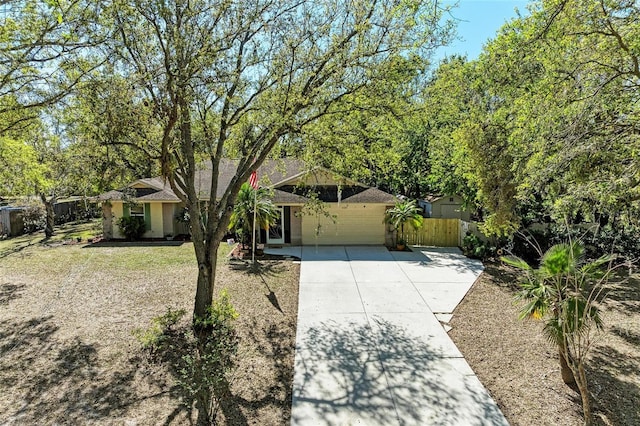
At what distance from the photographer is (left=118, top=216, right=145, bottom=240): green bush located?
19500 mm

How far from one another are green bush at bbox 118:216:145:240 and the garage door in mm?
8764

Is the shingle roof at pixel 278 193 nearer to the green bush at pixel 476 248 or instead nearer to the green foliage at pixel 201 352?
the green bush at pixel 476 248

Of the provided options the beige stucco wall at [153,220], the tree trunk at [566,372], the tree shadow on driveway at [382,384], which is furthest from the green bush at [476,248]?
the beige stucco wall at [153,220]

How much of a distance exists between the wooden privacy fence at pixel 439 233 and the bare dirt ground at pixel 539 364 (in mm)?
7870

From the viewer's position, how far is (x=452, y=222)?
60.8 ft

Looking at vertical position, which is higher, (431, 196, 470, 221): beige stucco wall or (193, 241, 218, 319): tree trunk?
(431, 196, 470, 221): beige stucco wall

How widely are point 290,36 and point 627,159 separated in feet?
23.3

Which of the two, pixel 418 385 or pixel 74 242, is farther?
pixel 74 242

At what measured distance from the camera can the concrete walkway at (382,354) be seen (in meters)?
5.67

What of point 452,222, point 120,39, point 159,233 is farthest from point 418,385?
point 159,233

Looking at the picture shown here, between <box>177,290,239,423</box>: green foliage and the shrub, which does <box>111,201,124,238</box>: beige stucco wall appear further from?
<box>177,290,239,423</box>: green foliage

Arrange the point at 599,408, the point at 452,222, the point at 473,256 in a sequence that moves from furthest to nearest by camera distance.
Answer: the point at 452,222 < the point at 473,256 < the point at 599,408

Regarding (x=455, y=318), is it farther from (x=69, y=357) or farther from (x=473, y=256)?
(x=69, y=357)

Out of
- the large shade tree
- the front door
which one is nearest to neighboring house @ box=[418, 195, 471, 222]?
the front door
